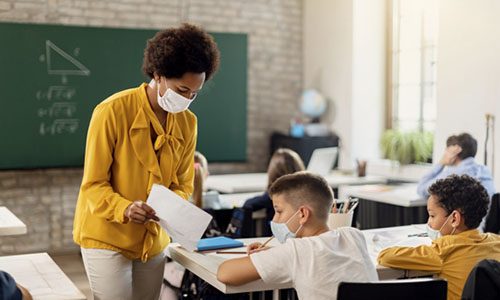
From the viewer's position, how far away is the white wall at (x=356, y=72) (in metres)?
6.90

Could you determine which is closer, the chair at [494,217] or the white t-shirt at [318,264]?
the white t-shirt at [318,264]

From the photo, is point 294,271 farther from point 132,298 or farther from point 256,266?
point 132,298

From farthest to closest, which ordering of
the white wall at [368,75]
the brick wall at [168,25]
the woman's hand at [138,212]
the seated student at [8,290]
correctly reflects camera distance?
the white wall at [368,75] < the brick wall at [168,25] < the woman's hand at [138,212] < the seated student at [8,290]

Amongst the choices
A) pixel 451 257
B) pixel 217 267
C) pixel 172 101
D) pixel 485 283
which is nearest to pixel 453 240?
pixel 451 257

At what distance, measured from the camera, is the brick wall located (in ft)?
20.5

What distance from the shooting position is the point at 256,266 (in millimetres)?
2277

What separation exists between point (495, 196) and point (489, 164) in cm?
102

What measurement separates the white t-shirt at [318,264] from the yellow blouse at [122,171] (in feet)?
1.52

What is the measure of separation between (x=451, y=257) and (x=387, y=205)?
296 centimetres

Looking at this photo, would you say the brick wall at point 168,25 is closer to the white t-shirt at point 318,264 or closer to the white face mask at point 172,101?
the white face mask at point 172,101

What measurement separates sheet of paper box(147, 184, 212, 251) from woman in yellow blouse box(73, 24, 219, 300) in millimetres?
43

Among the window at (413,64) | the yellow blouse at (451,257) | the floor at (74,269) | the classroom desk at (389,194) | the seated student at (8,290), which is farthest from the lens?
the window at (413,64)

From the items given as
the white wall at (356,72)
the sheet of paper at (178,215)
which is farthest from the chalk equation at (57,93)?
the sheet of paper at (178,215)

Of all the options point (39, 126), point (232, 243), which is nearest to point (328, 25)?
point (39, 126)
